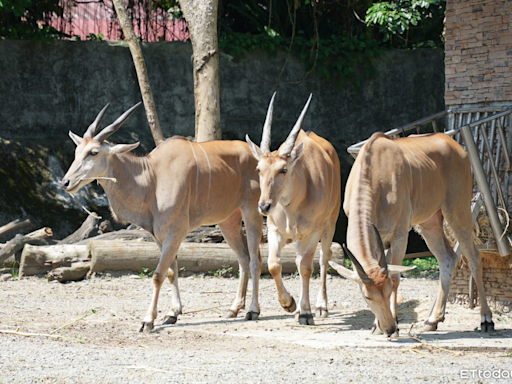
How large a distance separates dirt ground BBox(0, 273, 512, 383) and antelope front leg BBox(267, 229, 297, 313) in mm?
203

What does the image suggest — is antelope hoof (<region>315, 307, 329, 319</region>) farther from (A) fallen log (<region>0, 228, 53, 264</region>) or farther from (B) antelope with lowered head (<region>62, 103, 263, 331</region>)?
(A) fallen log (<region>0, 228, 53, 264</region>)

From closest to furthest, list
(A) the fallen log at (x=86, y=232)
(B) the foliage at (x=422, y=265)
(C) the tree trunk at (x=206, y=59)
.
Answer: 1. (A) the fallen log at (x=86, y=232)
2. (C) the tree trunk at (x=206, y=59)
3. (B) the foliage at (x=422, y=265)

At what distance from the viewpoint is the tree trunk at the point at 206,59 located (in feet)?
34.3

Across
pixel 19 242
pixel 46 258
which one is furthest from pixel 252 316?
pixel 19 242

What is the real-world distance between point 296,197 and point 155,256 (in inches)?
126

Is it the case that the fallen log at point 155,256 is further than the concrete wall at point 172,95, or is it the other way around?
the concrete wall at point 172,95

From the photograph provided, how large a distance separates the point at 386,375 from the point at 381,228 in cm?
171

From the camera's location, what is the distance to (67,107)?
12461 millimetres

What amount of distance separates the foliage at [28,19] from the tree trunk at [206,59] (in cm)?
295

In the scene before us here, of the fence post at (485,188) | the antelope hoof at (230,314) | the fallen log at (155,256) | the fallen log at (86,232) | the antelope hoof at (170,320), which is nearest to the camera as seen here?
the antelope hoof at (170,320)

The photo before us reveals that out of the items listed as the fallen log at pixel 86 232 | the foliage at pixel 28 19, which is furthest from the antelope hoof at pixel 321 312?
the foliage at pixel 28 19

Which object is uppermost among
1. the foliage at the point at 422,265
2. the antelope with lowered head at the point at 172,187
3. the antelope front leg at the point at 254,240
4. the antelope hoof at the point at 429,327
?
the antelope with lowered head at the point at 172,187

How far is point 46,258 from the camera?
934 centimetres

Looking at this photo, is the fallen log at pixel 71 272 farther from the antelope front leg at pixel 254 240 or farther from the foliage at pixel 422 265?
the foliage at pixel 422 265
